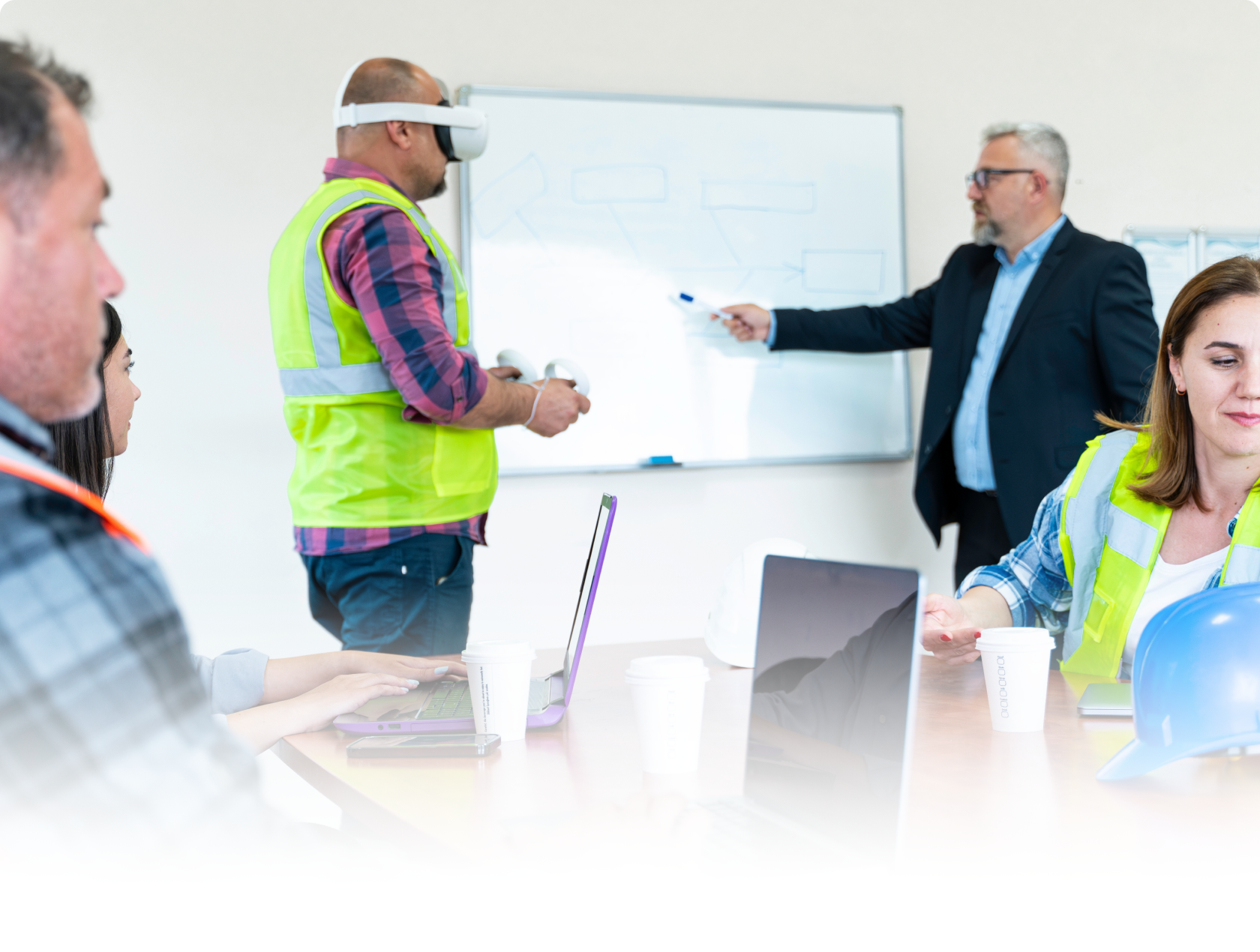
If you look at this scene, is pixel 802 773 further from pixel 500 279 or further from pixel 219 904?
pixel 500 279

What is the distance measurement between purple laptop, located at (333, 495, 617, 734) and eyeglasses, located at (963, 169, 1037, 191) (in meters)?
2.01

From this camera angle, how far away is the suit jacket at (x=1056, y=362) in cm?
281

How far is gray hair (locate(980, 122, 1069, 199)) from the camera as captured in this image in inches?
118

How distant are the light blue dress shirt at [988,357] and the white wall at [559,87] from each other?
0.37 metres

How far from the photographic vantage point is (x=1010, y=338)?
2938 mm

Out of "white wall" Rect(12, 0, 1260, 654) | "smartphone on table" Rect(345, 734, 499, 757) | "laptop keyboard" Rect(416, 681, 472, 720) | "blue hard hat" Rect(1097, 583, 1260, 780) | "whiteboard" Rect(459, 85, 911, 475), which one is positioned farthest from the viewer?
"whiteboard" Rect(459, 85, 911, 475)

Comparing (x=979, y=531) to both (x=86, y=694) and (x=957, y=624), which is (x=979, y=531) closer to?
(x=957, y=624)

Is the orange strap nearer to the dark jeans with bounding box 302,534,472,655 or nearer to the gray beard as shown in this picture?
the dark jeans with bounding box 302,534,472,655

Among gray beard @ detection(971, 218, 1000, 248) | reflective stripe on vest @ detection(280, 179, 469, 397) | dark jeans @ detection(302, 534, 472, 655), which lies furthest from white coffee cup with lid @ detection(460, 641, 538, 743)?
gray beard @ detection(971, 218, 1000, 248)

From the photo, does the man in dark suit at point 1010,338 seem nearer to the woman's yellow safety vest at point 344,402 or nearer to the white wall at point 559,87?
the white wall at point 559,87

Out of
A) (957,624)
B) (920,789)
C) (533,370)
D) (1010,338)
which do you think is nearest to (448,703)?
(920,789)

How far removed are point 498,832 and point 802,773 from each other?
10.7 inches

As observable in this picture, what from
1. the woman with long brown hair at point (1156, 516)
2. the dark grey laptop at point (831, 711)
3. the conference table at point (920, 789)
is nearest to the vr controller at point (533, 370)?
the woman with long brown hair at point (1156, 516)

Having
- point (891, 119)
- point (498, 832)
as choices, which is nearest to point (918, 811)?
point (498, 832)
